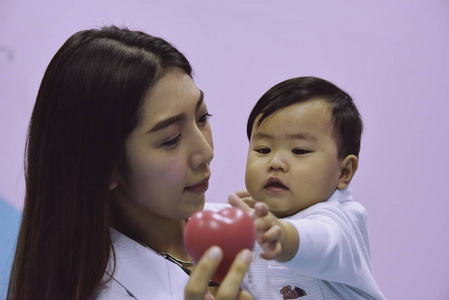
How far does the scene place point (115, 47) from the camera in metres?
0.97

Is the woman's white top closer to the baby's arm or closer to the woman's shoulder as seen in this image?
the woman's shoulder

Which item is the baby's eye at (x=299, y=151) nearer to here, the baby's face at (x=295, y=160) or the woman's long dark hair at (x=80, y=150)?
the baby's face at (x=295, y=160)

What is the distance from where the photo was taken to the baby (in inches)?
38.5

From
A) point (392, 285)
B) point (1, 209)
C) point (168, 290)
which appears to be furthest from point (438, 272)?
point (1, 209)

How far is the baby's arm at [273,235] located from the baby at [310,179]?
0.13 meters

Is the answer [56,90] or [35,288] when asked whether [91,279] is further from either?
[56,90]

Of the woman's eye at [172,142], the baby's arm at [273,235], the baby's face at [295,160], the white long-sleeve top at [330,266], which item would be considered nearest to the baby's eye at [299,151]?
the baby's face at [295,160]

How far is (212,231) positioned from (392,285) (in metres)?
1.61

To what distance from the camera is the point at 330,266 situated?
0.85m

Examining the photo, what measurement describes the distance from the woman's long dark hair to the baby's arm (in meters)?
0.31

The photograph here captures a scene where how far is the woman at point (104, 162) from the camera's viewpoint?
0.94 metres

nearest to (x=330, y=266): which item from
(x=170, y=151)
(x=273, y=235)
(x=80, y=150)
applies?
(x=273, y=235)

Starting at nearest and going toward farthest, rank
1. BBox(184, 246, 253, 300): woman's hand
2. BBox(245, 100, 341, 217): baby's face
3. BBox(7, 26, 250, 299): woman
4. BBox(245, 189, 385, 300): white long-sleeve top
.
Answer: BBox(184, 246, 253, 300): woman's hand < BBox(245, 189, 385, 300): white long-sleeve top < BBox(7, 26, 250, 299): woman < BBox(245, 100, 341, 217): baby's face

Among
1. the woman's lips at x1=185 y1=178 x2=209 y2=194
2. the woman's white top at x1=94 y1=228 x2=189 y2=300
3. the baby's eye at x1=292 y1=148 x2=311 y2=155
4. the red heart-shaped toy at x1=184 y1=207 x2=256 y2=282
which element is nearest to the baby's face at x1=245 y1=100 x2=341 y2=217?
the baby's eye at x1=292 y1=148 x2=311 y2=155
